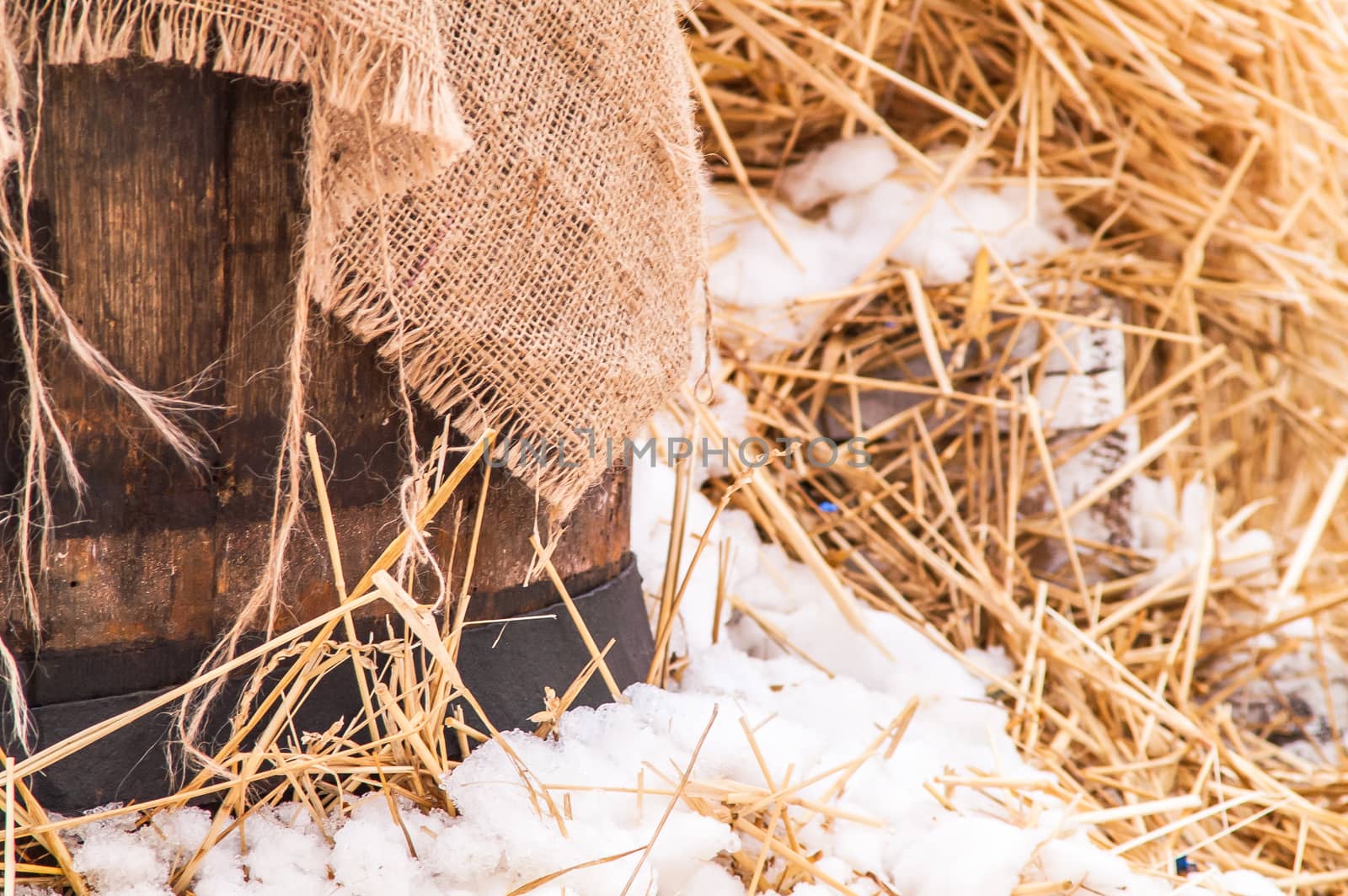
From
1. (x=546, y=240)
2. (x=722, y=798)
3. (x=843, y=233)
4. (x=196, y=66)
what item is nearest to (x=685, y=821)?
(x=722, y=798)

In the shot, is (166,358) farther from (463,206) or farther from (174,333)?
(463,206)

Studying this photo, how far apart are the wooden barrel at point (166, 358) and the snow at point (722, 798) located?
130 mm

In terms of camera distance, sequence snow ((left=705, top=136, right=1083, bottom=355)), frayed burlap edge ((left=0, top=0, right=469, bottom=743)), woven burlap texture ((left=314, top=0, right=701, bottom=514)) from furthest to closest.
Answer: snow ((left=705, top=136, right=1083, bottom=355))
woven burlap texture ((left=314, top=0, right=701, bottom=514))
frayed burlap edge ((left=0, top=0, right=469, bottom=743))

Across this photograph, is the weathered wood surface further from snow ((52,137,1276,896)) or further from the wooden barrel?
snow ((52,137,1276,896))

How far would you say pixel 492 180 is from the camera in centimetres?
72

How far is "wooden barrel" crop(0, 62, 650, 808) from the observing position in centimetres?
66

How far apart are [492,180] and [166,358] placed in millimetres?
246

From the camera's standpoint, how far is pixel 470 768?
72 centimetres

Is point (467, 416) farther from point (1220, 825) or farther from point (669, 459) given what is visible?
point (1220, 825)

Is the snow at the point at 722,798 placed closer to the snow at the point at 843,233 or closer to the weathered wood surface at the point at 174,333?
the weathered wood surface at the point at 174,333

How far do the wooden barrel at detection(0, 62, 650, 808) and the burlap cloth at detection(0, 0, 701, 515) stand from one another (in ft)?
0.12

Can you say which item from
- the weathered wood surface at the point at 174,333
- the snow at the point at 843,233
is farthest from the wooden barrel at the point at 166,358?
the snow at the point at 843,233

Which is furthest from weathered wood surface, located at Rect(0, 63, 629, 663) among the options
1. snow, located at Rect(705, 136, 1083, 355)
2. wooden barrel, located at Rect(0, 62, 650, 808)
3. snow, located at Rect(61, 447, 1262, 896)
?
snow, located at Rect(705, 136, 1083, 355)

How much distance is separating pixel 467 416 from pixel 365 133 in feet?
0.69
